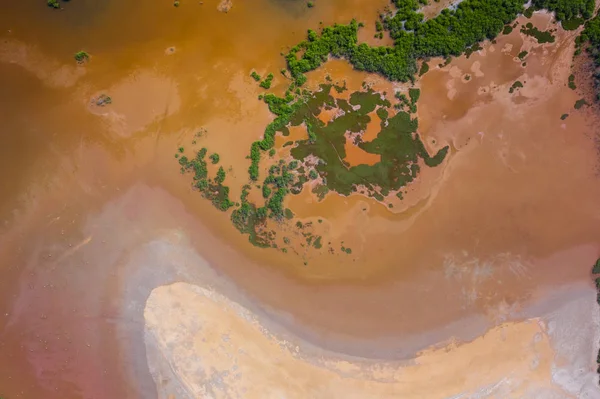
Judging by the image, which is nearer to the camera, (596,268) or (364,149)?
(596,268)

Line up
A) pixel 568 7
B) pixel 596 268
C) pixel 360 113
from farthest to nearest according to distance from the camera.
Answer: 1. pixel 360 113
2. pixel 568 7
3. pixel 596 268

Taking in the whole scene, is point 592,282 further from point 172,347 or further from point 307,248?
point 172,347

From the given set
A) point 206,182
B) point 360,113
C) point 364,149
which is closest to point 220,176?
point 206,182

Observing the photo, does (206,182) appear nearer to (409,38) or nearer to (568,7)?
(409,38)

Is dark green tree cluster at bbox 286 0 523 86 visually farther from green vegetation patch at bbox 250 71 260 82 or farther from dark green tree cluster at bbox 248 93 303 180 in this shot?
green vegetation patch at bbox 250 71 260 82

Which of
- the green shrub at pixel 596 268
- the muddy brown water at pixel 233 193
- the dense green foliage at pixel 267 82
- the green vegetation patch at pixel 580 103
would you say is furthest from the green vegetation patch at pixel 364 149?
Result: the green shrub at pixel 596 268

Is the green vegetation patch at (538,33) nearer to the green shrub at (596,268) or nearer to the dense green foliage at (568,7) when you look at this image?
the dense green foliage at (568,7)

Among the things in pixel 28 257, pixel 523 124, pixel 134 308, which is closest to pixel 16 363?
pixel 28 257
